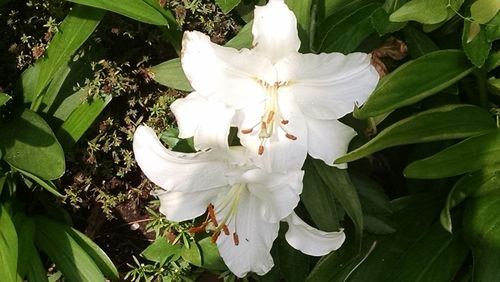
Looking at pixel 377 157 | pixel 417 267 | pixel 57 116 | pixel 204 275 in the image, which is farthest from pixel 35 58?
pixel 417 267

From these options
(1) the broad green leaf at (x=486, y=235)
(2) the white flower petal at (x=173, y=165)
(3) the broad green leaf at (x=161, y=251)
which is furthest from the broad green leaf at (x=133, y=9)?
(1) the broad green leaf at (x=486, y=235)

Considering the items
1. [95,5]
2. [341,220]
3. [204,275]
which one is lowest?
[204,275]

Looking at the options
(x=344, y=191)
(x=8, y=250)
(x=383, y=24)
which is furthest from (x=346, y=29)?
(x=8, y=250)

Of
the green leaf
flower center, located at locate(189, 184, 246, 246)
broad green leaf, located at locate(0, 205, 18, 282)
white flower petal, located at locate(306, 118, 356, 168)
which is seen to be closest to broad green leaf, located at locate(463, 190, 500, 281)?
white flower petal, located at locate(306, 118, 356, 168)

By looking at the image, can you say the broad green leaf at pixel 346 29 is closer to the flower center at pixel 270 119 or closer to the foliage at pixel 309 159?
→ the foliage at pixel 309 159

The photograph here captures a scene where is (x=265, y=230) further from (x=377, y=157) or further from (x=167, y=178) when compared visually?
(x=377, y=157)

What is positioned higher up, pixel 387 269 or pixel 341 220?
pixel 341 220

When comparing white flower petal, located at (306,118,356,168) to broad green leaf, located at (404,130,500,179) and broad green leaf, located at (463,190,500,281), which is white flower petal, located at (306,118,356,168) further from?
broad green leaf, located at (463,190,500,281)
